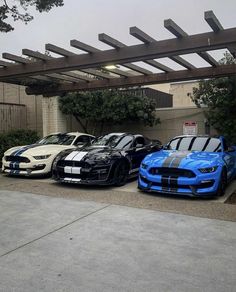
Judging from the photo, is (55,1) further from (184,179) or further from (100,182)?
(184,179)

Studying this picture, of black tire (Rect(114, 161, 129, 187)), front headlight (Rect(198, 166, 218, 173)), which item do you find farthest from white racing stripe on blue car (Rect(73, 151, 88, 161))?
front headlight (Rect(198, 166, 218, 173))

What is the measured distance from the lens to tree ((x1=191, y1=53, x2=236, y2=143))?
11.8 meters

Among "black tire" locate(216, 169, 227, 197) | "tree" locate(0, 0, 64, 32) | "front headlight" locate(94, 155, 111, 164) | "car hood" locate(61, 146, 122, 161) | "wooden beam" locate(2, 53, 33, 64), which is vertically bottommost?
"black tire" locate(216, 169, 227, 197)

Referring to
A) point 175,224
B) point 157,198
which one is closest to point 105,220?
point 175,224

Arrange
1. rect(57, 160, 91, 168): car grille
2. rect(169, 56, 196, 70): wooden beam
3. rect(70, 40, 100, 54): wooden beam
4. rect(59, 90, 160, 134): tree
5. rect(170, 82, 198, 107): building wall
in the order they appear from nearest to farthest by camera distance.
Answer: rect(70, 40, 100, 54): wooden beam < rect(57, 160, 91, 168): car grille < rect(169, 56, 196, 70): wooden beam < rect(59, 90, 160, 134): tree < rect(170, 82, 198, 107): building wall

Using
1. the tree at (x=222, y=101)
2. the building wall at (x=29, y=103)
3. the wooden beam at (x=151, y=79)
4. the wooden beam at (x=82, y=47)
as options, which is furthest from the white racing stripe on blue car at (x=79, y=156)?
the building wall at (x=29, y=103)

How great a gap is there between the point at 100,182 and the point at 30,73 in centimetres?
387

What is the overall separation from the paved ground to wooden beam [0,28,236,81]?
355 cm

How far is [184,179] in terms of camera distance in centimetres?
706

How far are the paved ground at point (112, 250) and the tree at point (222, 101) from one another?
22.8 feet

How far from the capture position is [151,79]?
10938mm

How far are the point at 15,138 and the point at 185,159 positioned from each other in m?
7.67

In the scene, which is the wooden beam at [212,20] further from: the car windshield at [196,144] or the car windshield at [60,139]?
the car windshield at [60,139]

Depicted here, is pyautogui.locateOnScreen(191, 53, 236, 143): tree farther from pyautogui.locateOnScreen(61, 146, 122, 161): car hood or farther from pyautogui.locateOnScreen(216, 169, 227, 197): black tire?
pyautogui.locateOnScreen(61, 146, 122, 161): car hood
